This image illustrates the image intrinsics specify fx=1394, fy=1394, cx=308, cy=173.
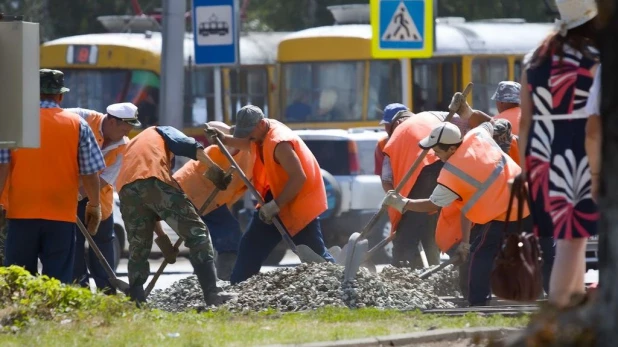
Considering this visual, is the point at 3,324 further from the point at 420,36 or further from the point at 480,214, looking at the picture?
the point at 420,36

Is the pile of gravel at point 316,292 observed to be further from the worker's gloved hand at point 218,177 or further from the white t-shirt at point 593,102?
the white t-shirt at point 593,102

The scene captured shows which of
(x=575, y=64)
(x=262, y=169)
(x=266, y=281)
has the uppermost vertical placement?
(x=575, y=64)

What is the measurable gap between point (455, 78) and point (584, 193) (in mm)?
14816

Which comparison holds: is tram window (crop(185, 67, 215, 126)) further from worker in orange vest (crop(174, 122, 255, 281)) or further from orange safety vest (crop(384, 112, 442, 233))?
orange safety vest (crop(384, 112, 442, 233))

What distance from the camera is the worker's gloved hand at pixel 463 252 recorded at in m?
9.48

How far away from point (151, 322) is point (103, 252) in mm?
3392

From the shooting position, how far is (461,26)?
2138 centimetres

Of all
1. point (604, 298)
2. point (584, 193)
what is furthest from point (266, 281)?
point (604, 298)

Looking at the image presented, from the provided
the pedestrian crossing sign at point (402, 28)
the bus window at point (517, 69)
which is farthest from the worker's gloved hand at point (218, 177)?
the bus window at point (517, 69)

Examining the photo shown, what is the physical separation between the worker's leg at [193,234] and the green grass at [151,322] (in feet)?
3.63

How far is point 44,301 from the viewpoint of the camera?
714 cm

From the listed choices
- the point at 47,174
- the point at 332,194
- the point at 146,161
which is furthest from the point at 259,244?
the point at 332,194

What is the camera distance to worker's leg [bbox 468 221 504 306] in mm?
8609

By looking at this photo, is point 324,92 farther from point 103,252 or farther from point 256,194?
point 256,194
